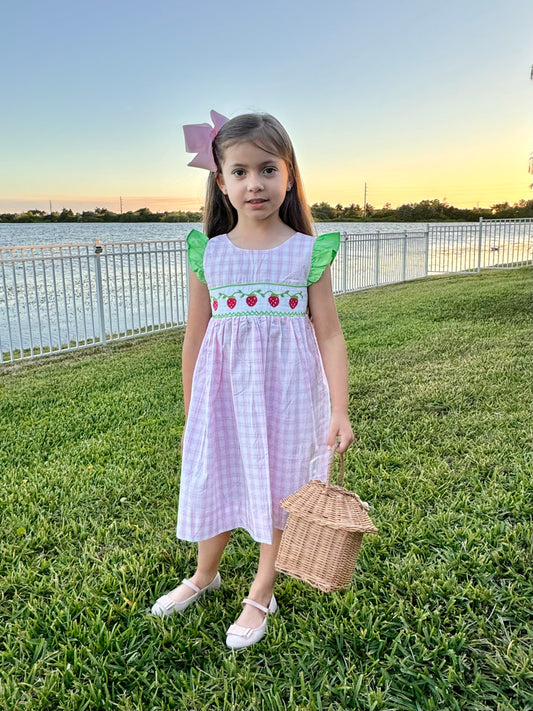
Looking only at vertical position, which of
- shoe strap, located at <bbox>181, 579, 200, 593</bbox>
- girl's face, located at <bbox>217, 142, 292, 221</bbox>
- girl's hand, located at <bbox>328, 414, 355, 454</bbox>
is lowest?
shoe strap, located at <bbox>181, 579, 200, 593</bbox>

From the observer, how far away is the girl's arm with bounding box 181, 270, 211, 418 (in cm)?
177

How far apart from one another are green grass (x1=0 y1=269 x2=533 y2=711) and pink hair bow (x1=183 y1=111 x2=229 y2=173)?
1.45 m

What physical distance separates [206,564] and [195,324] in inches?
32.5

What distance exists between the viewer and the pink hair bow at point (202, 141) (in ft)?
5.79

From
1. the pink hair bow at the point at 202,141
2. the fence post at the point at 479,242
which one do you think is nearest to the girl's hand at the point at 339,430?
the pink hair bow at the point at 202,141

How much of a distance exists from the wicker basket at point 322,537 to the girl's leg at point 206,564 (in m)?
0.34

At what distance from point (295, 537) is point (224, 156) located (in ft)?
3.76

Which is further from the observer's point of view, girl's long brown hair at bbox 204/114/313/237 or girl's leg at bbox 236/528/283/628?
girl's leg at bbox 236/528/283/628

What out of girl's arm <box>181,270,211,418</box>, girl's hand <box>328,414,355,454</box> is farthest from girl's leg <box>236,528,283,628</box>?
girl's arm <box>181,270,211,418</box>

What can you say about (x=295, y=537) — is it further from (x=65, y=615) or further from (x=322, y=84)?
(x=322, y=84)

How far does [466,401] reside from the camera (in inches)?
155

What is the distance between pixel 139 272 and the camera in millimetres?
11102

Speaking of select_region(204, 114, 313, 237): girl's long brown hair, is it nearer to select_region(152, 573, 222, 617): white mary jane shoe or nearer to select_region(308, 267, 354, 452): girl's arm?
select_region(308, 267, 354, 452): girl's arm

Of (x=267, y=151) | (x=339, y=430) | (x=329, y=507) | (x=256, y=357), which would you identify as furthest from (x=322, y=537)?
(x=267, y=151)
